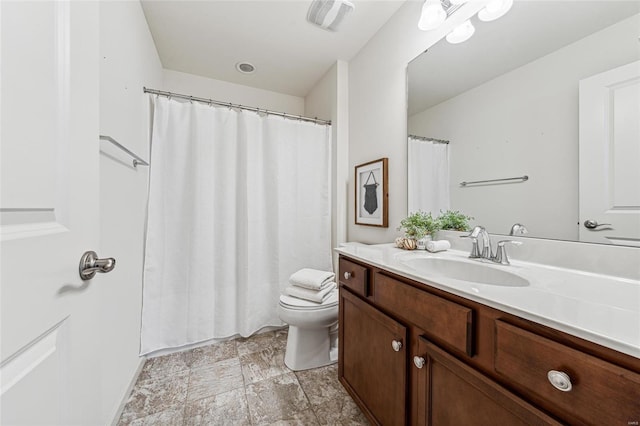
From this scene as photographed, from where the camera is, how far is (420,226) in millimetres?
1423

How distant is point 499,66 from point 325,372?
192 centimetres

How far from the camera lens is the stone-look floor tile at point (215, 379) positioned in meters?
1.45

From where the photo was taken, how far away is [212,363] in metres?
1.71

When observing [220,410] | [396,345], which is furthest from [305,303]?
[396,345]

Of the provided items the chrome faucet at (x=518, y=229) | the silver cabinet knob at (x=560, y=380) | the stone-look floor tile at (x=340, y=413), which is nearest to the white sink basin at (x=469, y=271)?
the chrome faucet at (x=518, y=229)

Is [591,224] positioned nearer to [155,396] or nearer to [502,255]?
[502,255]

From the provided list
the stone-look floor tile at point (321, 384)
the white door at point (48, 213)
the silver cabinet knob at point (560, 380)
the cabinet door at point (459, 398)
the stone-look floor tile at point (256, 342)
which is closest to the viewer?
the white door at point (48, 213)

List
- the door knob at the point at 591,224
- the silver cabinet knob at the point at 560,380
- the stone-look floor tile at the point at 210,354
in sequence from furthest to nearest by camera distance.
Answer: the stone-look floor tile at the point at 210,354, the door knob at the point at 591,224, the silver cabinet knob at the point at 560,380

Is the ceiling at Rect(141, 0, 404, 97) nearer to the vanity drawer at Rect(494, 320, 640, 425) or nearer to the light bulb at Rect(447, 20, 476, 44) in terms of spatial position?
the light bulb at Rect(447, 20, 476, 44)

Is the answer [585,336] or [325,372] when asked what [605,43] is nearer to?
[585,336]

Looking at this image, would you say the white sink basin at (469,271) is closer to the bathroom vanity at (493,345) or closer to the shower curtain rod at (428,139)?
the bathroom vanity at (493,345)

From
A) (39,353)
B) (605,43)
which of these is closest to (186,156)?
(39,353)

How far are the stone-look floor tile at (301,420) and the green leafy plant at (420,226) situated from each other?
3.48 feet

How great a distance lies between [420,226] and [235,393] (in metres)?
1.41
